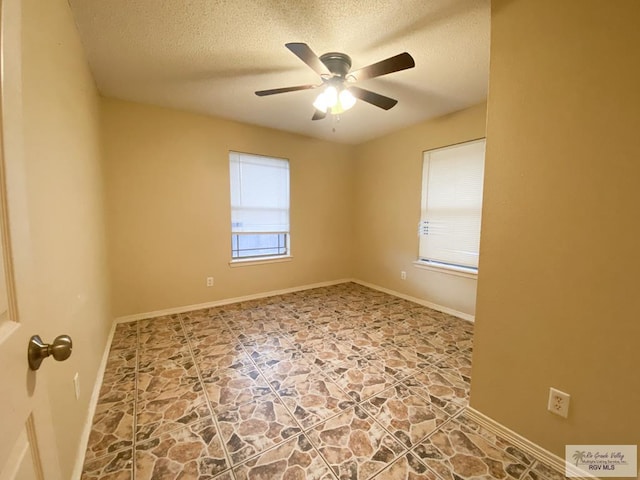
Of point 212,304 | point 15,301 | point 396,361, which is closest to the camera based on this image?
point 15,301

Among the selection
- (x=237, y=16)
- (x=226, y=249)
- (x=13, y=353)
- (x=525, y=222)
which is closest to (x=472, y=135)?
(x=525, y=222)

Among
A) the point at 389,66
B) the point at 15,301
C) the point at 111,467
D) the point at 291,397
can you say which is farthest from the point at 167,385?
the point at 389,66

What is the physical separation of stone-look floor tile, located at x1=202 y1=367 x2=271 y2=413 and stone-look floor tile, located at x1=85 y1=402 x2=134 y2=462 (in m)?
0.45

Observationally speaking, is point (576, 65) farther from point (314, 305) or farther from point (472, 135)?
point (314, 305)

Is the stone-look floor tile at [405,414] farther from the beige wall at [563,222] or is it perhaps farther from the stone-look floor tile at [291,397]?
the beige wall at [563,222]

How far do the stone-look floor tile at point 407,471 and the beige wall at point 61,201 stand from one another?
4.71ft

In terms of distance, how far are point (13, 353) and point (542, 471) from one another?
81.8 inches

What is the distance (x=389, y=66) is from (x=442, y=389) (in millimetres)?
2245

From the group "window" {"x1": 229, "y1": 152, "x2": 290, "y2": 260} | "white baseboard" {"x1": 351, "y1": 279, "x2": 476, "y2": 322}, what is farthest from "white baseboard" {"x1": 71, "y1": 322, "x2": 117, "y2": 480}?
"white baseboard" {"x1": 351, "y1": 279, "x2": 476, "y2": 322}

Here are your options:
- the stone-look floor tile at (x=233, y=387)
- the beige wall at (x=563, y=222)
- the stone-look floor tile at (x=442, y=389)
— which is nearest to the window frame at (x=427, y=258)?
the stone-look floor tile at (x=442, y=389)

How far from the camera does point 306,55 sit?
61.3 inches

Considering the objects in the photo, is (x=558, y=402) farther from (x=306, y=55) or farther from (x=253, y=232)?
(x=253, y=232)

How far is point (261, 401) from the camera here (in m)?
1.76

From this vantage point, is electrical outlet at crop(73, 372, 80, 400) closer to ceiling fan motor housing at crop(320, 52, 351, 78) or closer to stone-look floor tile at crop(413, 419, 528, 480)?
stone-look floor tile at crop(413, 419, 528, 480)
